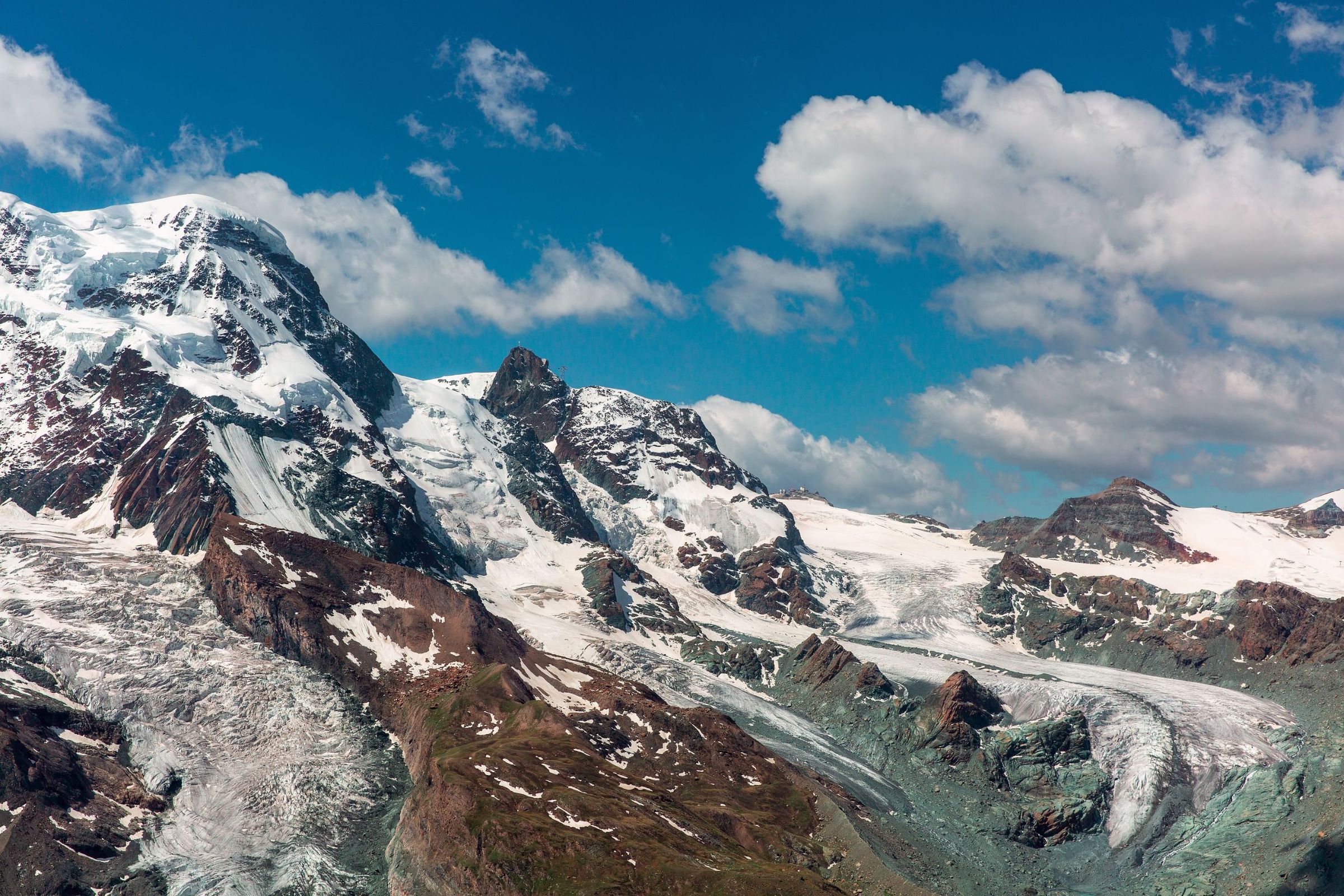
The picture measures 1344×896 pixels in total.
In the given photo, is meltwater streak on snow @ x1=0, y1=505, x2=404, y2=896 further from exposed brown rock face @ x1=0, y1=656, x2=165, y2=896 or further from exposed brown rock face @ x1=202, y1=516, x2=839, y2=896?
exposed brown rock face @ x1=202, y1=516, x2=839, y2=896

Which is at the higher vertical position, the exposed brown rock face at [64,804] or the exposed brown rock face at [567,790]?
Answer: the exposed brown rock face at [567,790]

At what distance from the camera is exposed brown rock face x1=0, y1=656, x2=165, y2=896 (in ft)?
398

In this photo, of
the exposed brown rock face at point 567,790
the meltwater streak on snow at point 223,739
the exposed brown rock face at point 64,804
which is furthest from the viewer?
the meltwater streak on snow at point 223,739

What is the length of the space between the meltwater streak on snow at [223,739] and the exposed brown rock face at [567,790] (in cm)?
822

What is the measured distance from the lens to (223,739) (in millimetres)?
162625

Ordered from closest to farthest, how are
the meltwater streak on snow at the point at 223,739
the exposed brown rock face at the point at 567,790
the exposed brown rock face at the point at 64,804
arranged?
the exposed brown rock face at the point at 567,790 → the exposed brown rock face at the point at 64,804 → the meltwater streak on snow at the point at 223,739

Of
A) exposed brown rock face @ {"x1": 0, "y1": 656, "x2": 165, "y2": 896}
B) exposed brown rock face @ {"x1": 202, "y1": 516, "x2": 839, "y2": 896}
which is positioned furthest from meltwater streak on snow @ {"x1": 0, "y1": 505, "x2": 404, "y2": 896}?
exposed brown rock face @ {"x1": 202, "y1": 516, "x2": 839, "y2": 896}

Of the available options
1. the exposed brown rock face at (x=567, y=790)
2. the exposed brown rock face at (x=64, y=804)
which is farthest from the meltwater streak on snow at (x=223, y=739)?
the exposed brown rock face at (x=567, y=790)

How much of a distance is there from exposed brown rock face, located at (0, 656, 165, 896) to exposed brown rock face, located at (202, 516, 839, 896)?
3622 centimetres

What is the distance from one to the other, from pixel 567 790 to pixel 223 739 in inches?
2525

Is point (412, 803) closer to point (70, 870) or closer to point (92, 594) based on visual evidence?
point (70, 870)

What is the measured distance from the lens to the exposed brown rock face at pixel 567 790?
11788 cm

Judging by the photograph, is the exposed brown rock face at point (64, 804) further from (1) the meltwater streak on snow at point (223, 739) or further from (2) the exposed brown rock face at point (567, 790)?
(2) the exposed brown rock face at point (567, 790)

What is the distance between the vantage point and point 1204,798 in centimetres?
18812
